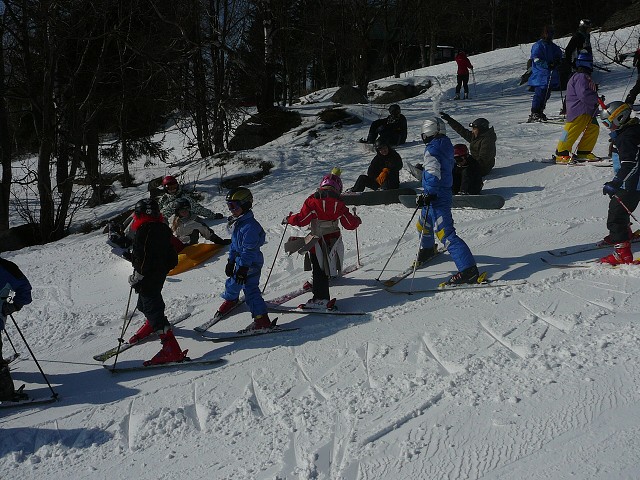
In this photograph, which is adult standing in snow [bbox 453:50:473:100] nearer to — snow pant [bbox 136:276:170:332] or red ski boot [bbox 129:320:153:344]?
red ski boot [bbox 129:320:153:344]

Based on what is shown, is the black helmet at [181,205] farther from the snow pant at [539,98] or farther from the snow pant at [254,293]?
the snow pant at [539,98]

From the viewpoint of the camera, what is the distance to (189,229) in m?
8.08

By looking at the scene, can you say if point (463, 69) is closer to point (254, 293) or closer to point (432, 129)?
point (432, 129)

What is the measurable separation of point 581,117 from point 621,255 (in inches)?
168

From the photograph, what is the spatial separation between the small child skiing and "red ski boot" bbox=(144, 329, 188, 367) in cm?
68

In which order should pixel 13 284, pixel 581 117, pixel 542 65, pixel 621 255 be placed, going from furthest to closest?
pixel 542 65 → pixel 581 117 → pixel 621 255 → pixel 13 284

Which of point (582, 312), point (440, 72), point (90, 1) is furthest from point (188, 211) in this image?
point (440, 72)

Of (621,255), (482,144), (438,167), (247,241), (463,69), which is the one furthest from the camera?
(463,69)

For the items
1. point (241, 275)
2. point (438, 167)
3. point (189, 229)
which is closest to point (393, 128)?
point (189, 229)

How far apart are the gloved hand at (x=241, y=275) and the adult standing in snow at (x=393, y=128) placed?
7.13 meters

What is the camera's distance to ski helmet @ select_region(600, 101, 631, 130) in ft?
18.3

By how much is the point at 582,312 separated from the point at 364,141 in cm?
839

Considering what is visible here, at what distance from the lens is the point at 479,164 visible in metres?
9.19

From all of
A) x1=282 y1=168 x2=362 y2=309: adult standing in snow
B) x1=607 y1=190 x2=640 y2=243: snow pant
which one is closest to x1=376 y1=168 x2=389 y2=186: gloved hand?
x1=282 y1=168 x2=362 y2=309: adult standing in snow
